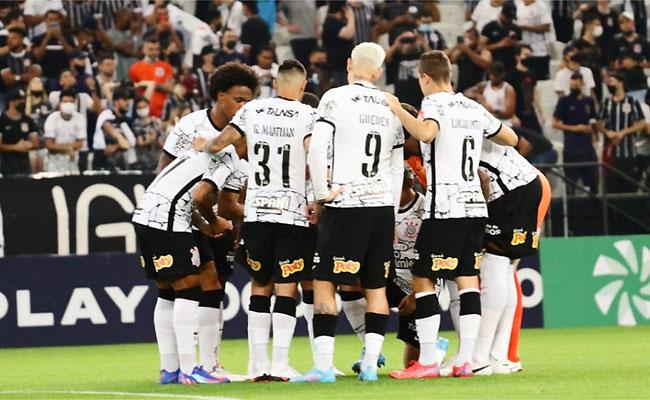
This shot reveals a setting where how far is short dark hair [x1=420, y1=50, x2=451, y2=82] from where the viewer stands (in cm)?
1052

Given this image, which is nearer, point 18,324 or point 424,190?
point 424,190

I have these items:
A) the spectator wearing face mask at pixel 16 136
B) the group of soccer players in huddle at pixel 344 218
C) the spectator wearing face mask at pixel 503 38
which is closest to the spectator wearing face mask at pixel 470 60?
the spectator wearing face mask at pixel 503 38

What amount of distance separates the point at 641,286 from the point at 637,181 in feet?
6.44

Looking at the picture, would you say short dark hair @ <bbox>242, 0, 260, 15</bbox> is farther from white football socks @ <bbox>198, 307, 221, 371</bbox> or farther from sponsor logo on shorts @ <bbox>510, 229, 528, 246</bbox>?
sponsor logo on shorts @ <bbox>510, 229, 528, 246</bbox>

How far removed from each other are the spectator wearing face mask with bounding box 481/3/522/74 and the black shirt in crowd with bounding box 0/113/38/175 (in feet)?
22.5

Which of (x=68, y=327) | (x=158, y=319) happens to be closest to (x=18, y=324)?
(x=68, y=327)

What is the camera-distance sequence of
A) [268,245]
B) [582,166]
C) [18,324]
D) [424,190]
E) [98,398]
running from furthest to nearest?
[582,166], [18,324], [424,190], [268,245], [98,398]

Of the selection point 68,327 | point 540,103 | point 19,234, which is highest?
point 540,103

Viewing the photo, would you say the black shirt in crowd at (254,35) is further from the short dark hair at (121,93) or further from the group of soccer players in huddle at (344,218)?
the group of soccer players in huddle at (344,218)

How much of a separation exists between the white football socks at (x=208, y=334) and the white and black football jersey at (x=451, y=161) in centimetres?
191

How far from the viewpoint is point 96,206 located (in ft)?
55.8

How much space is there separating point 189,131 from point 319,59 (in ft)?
33.3

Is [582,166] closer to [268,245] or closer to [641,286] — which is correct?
[641,286]

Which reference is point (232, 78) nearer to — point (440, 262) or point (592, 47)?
point (440, 262)
